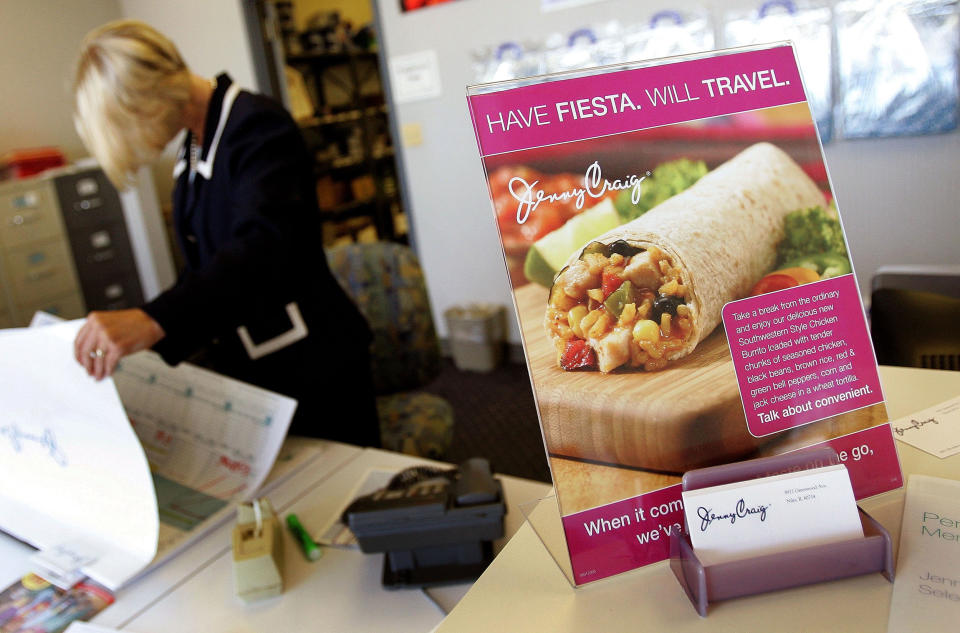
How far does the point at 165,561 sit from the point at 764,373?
0.94 metres

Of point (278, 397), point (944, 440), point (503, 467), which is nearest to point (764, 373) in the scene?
point (944, 440)

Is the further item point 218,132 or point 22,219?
point 22,219

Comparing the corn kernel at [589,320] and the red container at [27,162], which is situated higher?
the red container at [27,162]

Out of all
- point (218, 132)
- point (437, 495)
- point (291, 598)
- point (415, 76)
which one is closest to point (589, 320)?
point (437, 495)

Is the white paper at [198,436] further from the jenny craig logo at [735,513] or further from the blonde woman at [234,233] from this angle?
the jenny craig logo at [735,513]

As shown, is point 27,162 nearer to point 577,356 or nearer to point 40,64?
point 40,64

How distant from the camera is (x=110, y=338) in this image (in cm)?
116

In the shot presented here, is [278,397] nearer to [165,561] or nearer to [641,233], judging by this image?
[165,561]

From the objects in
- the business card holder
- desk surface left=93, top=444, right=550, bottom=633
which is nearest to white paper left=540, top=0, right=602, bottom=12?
Result: desk surface left=93, top=444, right=550, bottom=633

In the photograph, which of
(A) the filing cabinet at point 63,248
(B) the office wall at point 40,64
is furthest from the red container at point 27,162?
(B) the office wall at point 40,64

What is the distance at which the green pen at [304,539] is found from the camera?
1.08 m

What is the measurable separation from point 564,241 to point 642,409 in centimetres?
15

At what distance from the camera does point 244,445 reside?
4.30ft

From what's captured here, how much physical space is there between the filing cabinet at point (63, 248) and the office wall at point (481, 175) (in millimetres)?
2268
